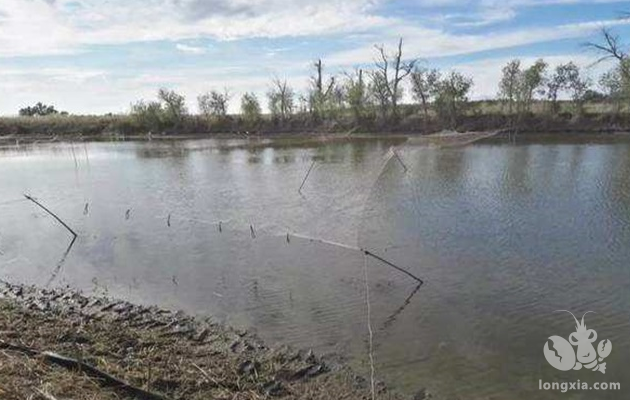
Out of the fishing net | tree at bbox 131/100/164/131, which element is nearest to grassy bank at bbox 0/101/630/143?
tree at bbox 131/100/164/131

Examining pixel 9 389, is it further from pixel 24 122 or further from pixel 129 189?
pixel 24 122

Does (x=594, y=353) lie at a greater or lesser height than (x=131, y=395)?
lesser

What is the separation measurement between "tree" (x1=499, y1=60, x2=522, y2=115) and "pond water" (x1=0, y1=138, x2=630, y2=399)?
3014cm

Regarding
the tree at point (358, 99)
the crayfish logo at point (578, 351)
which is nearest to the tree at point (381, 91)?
the tree at point (358, 99)

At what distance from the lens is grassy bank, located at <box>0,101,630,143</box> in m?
56.7

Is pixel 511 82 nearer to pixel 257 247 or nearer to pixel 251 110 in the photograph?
pixel 251 110

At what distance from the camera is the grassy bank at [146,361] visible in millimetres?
7105

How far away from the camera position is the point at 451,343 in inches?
382

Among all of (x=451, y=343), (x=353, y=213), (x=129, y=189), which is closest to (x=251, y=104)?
(x=129, y=189)

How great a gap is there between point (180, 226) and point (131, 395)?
12747mm

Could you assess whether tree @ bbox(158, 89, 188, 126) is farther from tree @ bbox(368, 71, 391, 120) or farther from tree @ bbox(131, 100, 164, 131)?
tree @ bbox(368, 71, 391, 120)

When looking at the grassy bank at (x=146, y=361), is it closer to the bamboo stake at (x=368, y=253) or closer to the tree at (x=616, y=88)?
the bamboo stake at (x=368, y=253)

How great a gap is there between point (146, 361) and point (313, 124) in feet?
214

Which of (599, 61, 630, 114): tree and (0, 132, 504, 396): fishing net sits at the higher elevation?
(599, 61, 630, 114): tree
